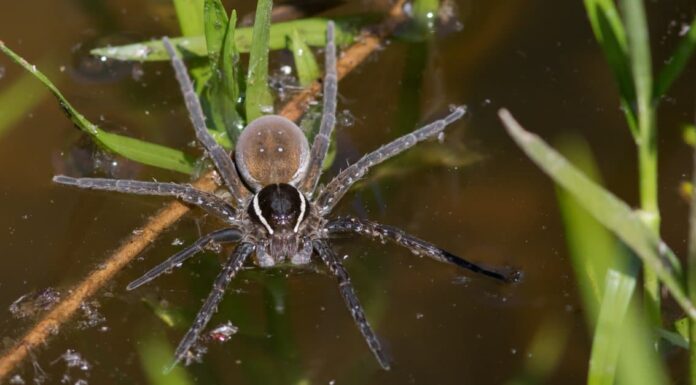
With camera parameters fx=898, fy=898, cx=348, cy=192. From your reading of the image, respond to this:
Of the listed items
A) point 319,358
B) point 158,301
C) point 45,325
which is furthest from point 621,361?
point 45,325

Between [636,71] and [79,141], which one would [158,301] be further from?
[636,71]

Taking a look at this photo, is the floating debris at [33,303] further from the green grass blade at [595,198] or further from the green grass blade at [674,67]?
the green grass blade at [674,67]

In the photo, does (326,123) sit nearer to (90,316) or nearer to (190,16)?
(190,16)

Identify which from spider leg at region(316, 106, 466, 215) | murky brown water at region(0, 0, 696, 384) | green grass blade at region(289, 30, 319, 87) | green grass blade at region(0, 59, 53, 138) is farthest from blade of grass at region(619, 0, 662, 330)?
green grass blade at region(0, 59, 53, 138)

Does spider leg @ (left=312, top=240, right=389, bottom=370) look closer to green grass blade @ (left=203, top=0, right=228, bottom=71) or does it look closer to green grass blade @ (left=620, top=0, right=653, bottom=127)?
green grass blade @ (left=203, top=0, right=228, bottom=71)

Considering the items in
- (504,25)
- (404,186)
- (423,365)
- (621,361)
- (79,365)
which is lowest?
(621,361)

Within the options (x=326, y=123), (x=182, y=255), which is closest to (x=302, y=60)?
(x=326, y=123)
